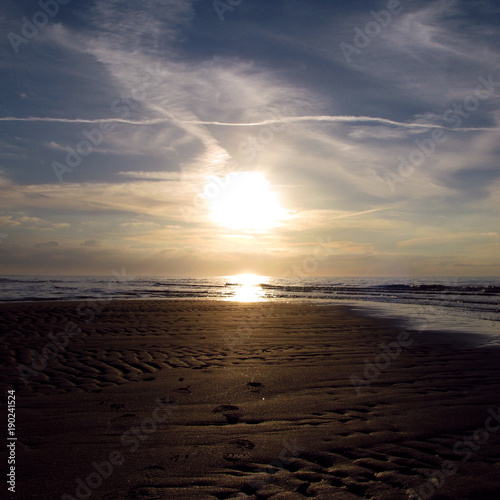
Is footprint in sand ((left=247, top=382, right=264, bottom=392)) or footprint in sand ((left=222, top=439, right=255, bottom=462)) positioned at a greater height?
footprint in sand ((left=222, top=439, right=255, bottom=462))

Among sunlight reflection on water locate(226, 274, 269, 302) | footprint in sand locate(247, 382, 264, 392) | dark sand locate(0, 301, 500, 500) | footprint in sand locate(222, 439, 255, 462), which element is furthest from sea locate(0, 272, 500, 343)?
footprint in sand locate(222, 439, 255, 462)

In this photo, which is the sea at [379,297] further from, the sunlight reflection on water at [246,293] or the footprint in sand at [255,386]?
the footprint in sand at [255,386]

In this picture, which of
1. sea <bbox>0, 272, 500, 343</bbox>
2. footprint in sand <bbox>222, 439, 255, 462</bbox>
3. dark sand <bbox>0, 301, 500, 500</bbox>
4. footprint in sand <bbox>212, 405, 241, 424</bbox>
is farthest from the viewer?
sea <bbox>0, 272, 500, 343</bbox>

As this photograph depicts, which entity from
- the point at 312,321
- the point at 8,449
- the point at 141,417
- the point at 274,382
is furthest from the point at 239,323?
the point at 8,449

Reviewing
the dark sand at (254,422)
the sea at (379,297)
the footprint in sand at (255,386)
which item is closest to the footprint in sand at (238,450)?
the dark sand at (254,422)

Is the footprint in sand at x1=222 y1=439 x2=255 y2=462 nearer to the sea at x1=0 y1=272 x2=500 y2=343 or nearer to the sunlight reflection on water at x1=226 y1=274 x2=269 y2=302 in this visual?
the sea at x1=0 y1=272 x2=500 y2=343

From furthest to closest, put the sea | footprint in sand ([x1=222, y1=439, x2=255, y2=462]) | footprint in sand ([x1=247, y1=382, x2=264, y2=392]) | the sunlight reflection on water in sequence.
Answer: the sunlight reflection on water → the sea → footprint in sand ([x1=247, y1=382, x2=264, y2=392]) → footprint in sand ([x1=222, y1=439, x2=255, y2=462])

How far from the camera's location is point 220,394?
675cm

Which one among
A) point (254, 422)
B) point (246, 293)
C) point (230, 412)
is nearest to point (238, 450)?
point (254, 422)

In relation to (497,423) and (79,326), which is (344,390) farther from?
(79,326)

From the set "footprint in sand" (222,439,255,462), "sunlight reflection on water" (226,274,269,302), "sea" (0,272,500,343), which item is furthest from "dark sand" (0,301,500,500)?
"sunlight reflection on water" (226,274,269,302)

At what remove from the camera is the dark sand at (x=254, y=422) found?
3932 millimetres

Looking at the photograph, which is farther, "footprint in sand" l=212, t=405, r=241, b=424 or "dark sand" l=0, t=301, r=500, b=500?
"footprint in sand" l=212, t=405, r=241, b=424

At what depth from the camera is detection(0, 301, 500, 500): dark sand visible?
12.9 feet
